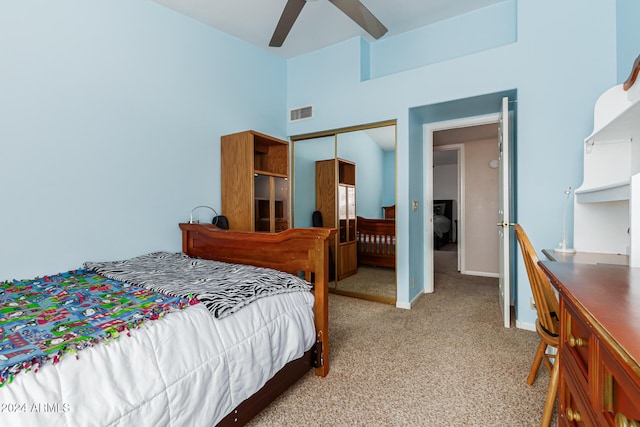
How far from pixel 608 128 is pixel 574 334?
1341 mm

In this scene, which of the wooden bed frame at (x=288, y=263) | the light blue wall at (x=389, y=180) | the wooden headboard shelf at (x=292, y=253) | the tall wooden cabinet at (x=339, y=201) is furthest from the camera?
the tall wooden cabinet at (x=339, y=201)

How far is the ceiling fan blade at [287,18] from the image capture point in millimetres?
2111

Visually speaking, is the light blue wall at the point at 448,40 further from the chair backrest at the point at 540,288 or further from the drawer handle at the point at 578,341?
the drawer handle at the point at 578,341

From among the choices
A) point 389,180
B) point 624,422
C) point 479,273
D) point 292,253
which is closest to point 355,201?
point 389,180

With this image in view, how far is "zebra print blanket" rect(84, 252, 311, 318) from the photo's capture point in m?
1.35

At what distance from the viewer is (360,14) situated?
2.21m

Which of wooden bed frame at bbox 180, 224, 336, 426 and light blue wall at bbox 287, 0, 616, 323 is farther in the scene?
light blue wall at bbox 287, 0, 616, 323

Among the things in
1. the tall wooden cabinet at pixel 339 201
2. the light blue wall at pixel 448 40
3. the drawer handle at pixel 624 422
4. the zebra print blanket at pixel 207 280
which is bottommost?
the zebra print blanket at pixel 207 280

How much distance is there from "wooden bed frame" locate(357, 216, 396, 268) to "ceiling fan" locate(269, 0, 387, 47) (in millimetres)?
1893

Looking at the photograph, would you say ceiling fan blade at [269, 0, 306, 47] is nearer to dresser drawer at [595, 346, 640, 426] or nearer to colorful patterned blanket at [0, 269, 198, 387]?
colorful patterned blanket at [0, 269, 198, 387]

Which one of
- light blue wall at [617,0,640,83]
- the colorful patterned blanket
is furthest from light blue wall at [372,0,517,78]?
the colorful patterned blanket

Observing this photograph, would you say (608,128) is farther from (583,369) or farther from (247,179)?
(247,179)

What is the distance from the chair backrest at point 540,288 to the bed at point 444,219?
5.81m

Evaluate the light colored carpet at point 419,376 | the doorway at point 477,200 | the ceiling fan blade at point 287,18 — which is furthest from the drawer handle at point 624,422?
the doorway at point 477,200
